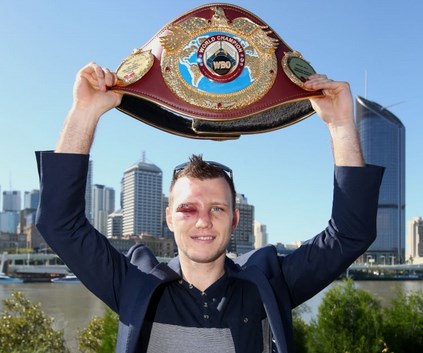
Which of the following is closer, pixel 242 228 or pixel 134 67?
pixel 134 67

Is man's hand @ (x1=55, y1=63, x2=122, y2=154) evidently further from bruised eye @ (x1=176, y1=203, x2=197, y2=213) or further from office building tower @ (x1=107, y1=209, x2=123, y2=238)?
office building tower @ (x1=107, y1=209, x2=123, y2=238)

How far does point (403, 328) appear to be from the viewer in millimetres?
11289

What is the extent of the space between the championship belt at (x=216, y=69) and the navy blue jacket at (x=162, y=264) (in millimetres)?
413

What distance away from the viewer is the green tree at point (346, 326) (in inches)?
400

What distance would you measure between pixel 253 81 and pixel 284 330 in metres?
1.03

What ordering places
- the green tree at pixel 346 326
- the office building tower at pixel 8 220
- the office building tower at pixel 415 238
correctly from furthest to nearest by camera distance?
the office building tower at pixel 8 220 < the office building tower at pixel 415 238 < the green tree at pixel 346 326

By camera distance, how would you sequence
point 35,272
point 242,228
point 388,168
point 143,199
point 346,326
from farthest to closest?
point 143,199, point 388,168, point 35,272, point 242,228, point 346,326

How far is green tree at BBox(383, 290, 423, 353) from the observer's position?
10758mm

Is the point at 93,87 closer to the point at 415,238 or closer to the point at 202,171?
the point at 202,171

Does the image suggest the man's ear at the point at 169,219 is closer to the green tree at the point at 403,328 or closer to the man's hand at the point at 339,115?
the man's hand at the point at 339,115

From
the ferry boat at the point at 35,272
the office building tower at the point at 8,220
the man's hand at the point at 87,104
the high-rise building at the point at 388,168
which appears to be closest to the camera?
the man's hand at the point at 87,104

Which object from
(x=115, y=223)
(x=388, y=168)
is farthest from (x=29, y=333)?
(x=115, y=223)

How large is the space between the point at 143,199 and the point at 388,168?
46.6m

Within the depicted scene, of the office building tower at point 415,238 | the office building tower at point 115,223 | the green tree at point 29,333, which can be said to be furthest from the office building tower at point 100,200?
the green tree at point 29,333
